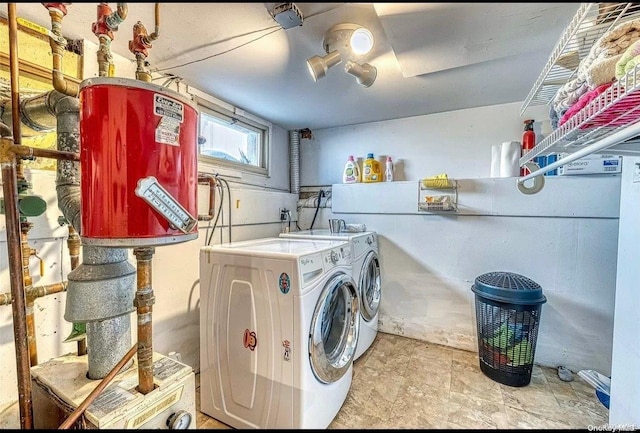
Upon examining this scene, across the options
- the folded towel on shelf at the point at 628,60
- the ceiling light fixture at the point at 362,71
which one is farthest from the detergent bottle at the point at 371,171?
the folded towel on shelf at the point at 628,60

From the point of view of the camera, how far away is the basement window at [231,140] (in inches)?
78.0

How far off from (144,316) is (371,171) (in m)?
2.12

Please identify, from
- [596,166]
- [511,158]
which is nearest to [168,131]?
[511,158]

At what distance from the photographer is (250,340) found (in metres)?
1.26

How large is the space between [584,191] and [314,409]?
2158 millimetres

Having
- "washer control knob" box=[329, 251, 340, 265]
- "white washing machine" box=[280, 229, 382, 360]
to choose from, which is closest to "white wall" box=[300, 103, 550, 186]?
"white washing machine" box=[280, 229, 382, 360]

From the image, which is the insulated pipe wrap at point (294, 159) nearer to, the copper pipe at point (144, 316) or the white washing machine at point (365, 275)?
the white washing machine at point (365, 275)

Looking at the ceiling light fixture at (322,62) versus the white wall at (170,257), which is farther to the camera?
the ceiling light fixture at (322,62)

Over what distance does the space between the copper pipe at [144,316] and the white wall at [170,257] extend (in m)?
0.44

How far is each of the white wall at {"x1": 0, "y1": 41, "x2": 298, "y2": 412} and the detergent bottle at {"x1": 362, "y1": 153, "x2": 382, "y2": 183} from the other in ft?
2.54

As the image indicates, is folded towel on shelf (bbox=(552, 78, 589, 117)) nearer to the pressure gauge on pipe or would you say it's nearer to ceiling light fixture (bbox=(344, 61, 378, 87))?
ceiling light fixture (bbox=(344, 61, 378, 87))

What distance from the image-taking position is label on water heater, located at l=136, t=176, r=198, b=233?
0.63m

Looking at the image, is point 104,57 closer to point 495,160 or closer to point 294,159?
point 294,159

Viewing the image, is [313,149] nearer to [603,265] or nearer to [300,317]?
[300,317]
